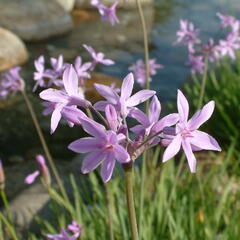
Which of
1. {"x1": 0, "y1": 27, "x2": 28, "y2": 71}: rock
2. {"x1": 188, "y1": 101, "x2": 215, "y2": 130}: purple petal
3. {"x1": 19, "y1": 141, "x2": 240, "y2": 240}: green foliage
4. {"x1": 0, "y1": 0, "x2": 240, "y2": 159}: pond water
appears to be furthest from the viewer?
{"x1": 0, "y1": 27, "x2": 28, "y2": 71}: rock

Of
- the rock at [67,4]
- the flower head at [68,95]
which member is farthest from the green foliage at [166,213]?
the rock at [67,4]

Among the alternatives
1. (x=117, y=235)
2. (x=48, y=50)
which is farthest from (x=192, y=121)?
(x=48, y=50)

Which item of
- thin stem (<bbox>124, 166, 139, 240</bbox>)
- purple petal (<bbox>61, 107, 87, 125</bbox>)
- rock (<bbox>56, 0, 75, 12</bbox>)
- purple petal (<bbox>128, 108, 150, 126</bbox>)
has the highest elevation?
purple petal (<bbox>61, 107, 87, 125</bbox>)

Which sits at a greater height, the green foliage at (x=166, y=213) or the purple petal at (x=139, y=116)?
the purple petal at (x=139, y=116)

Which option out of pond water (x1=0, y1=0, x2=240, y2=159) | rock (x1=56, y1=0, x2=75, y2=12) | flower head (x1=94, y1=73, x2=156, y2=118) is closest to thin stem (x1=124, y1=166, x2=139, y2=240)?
flower head (x1=94, y1=73, x2=156, y2=118)

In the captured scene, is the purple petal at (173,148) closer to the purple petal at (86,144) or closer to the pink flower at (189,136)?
the pink flower at (189,136)

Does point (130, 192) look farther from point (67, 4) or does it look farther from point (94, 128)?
point (67, 4)

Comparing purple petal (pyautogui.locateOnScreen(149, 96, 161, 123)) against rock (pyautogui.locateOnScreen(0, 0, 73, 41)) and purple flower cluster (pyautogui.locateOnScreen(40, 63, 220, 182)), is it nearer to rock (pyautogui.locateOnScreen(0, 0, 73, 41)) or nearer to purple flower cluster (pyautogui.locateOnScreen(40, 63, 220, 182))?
purple flower cluster (pyautogui.locateOnScreen(40, 63, 220, 182))
